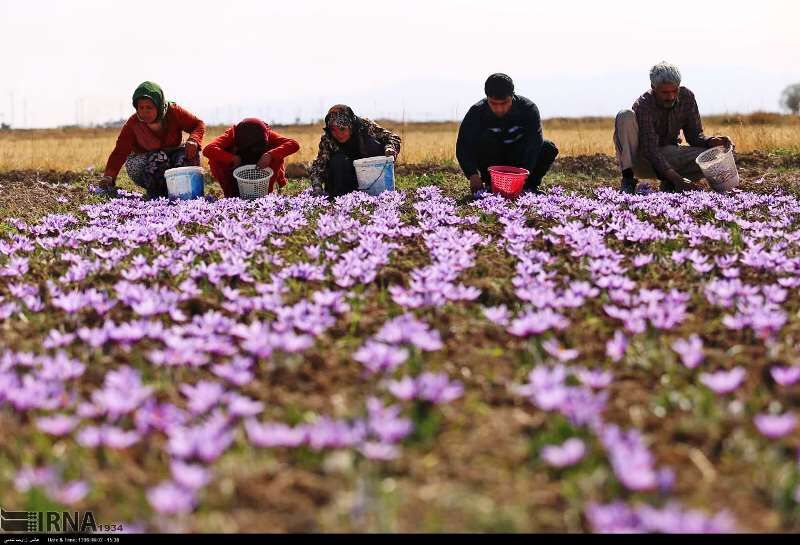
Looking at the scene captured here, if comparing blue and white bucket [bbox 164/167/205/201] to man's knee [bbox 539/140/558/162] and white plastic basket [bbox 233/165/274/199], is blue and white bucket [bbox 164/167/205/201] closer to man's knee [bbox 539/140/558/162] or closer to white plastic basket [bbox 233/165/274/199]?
white plastic basket [bbox 233/165/274/199]

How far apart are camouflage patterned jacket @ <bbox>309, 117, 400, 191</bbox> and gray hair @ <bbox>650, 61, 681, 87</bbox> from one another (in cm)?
Result: 274

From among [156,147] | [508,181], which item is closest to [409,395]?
[508,181]

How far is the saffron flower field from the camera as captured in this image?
165cm

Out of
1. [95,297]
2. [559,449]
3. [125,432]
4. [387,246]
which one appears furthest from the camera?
[387,246]

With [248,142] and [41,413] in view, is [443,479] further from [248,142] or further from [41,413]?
[248,142]

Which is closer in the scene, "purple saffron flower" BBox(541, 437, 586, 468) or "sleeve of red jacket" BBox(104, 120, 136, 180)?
"purple saffron flower" BBox(541, 437, 586, 468)

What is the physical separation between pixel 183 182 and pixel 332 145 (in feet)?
5.34

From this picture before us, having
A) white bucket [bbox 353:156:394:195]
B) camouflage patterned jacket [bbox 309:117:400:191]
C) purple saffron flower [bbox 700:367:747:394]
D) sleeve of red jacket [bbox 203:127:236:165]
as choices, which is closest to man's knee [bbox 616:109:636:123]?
camouflage patterned jacket [bbox 309:117:400:191]

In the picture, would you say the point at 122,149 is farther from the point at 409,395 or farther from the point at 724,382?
the point at 724,382

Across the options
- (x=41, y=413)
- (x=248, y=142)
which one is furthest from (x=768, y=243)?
(x=248, y=142)

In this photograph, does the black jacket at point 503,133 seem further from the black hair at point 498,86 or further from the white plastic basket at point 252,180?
the white plastic basket at point 252,180

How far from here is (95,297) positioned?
300cm
